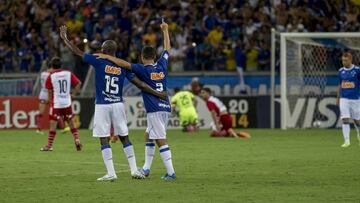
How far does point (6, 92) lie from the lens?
33.5 metres

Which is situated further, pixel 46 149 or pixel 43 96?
pixel 43 96

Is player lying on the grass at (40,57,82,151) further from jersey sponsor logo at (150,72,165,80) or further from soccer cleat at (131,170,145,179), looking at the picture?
jersey sponsor logo at (150,72,165,80)

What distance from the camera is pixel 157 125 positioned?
15367 mm

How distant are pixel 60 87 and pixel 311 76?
12075 millimetres

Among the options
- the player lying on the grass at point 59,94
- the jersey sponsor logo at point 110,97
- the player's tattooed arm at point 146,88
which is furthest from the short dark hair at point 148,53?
the player lying on the grass at point 59,94

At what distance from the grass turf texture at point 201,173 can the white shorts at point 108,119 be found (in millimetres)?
769

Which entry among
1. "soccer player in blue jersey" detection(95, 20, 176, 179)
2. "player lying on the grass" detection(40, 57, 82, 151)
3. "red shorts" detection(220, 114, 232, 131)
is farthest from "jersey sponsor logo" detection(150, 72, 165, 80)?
"red shorts" detection(220, 114, 232, 131)

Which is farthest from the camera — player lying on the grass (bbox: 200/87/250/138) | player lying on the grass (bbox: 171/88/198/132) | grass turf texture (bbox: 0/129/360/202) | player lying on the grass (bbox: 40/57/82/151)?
player lying on the grass (bbox: 171/88/198/132)

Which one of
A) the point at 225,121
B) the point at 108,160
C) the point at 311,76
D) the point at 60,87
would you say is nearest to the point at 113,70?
the point at 108,160

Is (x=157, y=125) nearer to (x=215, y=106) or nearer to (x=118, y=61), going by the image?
(x=118, y=61)

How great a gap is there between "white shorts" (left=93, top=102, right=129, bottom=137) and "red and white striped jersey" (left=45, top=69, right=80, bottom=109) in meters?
7.98

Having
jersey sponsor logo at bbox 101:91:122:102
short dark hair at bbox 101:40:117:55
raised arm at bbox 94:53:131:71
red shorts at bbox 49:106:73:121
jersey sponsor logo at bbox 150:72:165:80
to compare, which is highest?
short dark hair at bbox 101:40:117:55

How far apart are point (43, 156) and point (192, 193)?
8.27 meters

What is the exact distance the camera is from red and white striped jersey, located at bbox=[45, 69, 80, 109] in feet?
76.6
